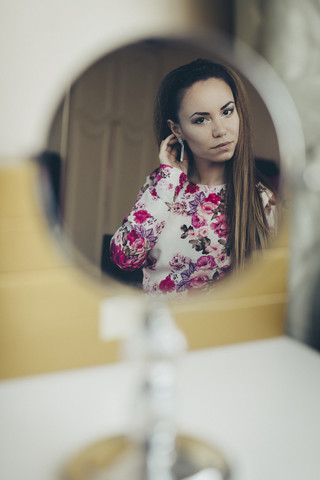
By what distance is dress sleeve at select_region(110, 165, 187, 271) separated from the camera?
1.81 feet

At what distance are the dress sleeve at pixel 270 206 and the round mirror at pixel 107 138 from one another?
0.05 metres

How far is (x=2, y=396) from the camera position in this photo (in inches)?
36.9

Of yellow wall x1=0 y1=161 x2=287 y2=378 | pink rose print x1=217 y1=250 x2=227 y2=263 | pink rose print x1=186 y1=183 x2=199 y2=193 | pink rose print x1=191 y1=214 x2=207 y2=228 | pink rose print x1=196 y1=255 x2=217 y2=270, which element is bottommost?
yellow wall x1=0 y1=161 x2=287 y2=378

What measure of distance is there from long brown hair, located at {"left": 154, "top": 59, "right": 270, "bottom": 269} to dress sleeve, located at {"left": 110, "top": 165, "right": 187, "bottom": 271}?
0.10 ft

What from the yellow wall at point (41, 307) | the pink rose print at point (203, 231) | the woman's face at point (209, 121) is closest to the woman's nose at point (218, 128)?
the woman's face at point (209, 121)

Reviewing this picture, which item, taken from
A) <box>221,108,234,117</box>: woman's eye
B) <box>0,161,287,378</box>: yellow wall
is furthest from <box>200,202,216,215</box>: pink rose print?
<box>0,161,287,378</box>: yellow wall

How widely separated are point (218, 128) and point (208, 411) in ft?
1.89

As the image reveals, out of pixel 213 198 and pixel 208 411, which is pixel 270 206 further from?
pixel 208 411

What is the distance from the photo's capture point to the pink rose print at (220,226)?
1.91 ft

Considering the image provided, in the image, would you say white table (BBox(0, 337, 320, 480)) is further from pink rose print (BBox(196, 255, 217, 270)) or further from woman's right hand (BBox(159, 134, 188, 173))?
woman's right hand (BBox(159, 134, 188, 173))

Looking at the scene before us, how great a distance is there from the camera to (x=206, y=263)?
1.96ft

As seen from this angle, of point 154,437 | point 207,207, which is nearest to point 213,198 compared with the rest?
point 207,207

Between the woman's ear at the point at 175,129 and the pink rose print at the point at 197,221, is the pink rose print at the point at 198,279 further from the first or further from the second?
the woman's ear at the point at 175,129

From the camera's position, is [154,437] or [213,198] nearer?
[213,198]
